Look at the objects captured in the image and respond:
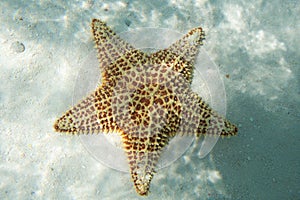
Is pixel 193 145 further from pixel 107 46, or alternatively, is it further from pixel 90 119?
pixel 107 46

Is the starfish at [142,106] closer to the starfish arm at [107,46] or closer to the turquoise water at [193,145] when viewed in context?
the starfish arm at [107,46]

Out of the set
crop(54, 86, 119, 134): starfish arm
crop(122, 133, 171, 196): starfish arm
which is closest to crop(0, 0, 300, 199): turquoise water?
crop(54, 86, 119, 134): starfish arm

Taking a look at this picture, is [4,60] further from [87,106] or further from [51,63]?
[87,106]

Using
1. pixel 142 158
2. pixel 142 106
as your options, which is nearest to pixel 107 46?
pixel 142 106

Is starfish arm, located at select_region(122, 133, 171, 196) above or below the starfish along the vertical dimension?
below

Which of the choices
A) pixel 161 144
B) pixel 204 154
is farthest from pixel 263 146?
pixel 161 144

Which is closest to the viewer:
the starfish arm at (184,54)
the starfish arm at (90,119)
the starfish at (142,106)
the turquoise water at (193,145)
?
the starfish at (142,106)

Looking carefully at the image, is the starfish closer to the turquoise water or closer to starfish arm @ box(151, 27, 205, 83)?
starfish arm @ box(151, 27, 205, 83)

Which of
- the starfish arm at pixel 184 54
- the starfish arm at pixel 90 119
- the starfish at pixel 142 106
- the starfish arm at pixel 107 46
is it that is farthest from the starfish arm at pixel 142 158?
the starfish arm at pixel 107 46
